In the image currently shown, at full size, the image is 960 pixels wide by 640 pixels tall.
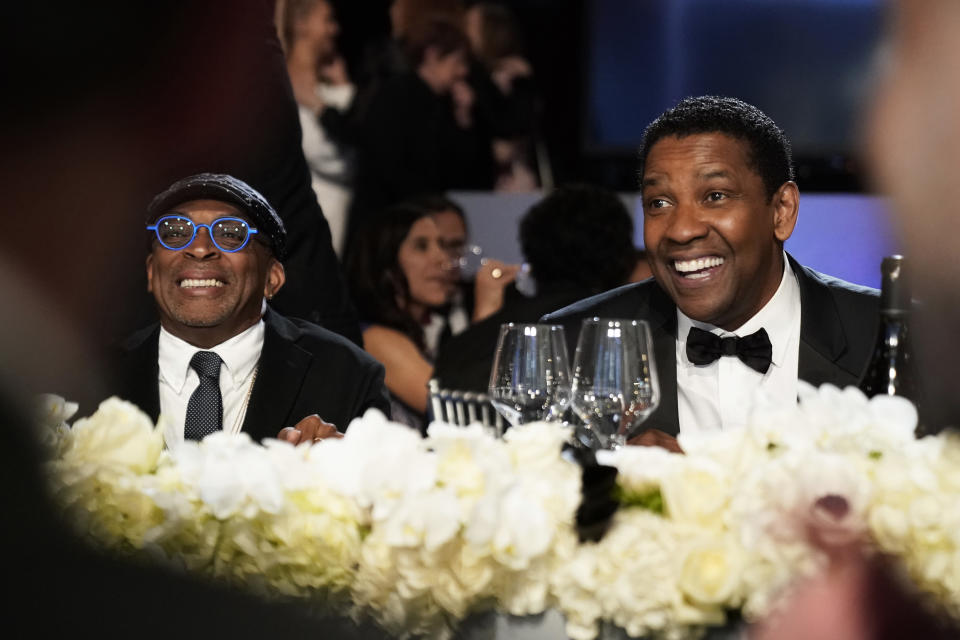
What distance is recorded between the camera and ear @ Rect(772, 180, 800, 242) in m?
2.74

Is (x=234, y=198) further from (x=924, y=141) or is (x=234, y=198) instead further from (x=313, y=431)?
(x=924, y=141)

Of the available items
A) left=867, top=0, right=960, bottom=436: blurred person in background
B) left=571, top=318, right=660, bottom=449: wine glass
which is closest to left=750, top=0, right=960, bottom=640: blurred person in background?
left=867, top=0, right=960, bottom=436: blurred person in background

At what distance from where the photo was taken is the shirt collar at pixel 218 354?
8.33 ft

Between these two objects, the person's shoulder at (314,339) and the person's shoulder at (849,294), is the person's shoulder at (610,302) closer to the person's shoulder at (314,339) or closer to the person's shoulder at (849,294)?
the person's shoulder at (849,294)

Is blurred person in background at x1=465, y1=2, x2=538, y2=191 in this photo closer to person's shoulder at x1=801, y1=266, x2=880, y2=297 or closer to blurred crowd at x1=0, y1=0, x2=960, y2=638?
person's shoulder at x1=801, y1=266, x2=880, y2=297

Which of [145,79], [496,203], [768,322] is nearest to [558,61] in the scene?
[496,203]

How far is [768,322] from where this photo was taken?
9.04ft

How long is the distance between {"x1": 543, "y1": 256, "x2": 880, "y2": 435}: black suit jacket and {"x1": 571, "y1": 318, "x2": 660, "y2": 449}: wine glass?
63 centimetres

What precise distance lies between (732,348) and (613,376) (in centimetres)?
85

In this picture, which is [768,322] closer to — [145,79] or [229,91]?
[229,91]

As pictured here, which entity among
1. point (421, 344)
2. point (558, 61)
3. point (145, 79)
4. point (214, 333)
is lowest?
point (421, 344)

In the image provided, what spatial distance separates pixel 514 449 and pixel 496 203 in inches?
169

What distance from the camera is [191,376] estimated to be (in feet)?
8.36

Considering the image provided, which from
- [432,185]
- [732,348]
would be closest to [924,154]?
[732,348]
